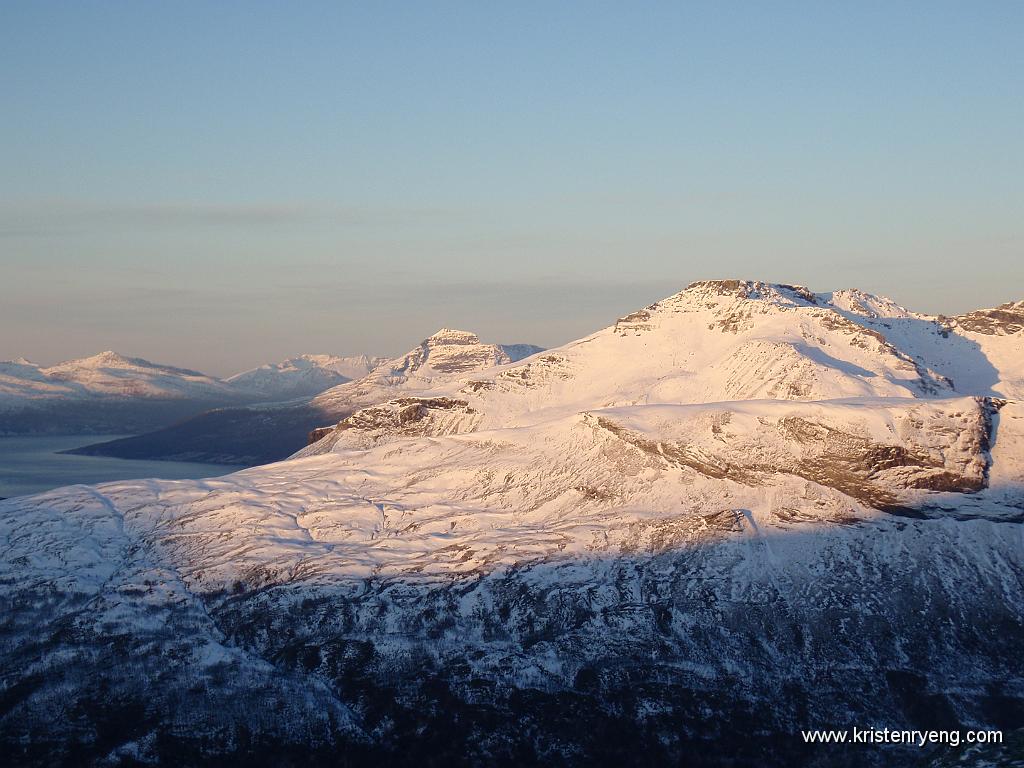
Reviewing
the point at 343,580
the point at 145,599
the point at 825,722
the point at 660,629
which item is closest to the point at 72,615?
the point at 145,599

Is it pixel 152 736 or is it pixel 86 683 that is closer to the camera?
pixel 152 736

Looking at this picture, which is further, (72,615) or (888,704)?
(72,615)

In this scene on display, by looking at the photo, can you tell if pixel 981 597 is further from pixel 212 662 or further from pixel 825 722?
pixel 212 662

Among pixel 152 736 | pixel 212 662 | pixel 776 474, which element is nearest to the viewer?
pixel 152 736

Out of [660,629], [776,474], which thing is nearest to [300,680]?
[660,629]

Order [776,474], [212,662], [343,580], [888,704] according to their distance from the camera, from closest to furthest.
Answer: [888,704], [212,662], [343,580], [776,474]

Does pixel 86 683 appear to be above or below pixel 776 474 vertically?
below

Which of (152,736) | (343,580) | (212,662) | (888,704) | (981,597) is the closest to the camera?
(152,736)

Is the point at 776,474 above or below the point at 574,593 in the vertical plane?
above

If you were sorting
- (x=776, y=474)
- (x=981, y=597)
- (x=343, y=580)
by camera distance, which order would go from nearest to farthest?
(x=981, y=597) < (x=343, y=580) < (x=776, y=474)

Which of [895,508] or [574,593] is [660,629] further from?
[895,508]
